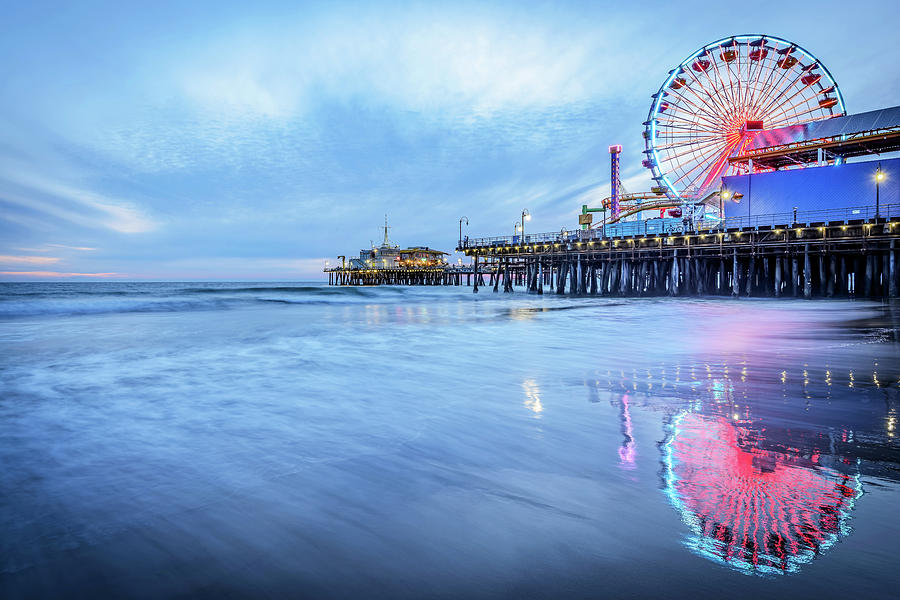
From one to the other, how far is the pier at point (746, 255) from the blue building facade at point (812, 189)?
1.13 meters

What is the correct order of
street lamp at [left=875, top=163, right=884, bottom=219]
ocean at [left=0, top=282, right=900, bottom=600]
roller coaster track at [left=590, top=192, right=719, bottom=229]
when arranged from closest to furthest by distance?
1. ocean at [left=0, top=282, right=900, bottom=600]
2. street lamp at [left=875, top=163, right=884, bottom=219]
3. roller coaster track at [left=590, top=192, right=719, bottom=229]

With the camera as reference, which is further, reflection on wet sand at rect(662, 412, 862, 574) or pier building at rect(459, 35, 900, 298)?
pier building at rect(459, 35, 900, 298)

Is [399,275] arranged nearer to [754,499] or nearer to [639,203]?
[639,203]

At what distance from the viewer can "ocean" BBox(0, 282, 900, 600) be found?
2.22 metres

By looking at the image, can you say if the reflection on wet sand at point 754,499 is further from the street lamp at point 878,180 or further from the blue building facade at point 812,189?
the blue building facade at point 812,189

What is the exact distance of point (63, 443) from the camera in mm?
4449

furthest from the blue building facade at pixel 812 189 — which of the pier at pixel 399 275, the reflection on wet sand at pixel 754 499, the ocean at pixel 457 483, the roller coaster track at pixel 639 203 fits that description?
the pier at pixel 399 275

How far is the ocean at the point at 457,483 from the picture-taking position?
2.22 meters

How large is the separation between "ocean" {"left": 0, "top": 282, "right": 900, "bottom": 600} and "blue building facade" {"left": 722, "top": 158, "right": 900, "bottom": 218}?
35.4 m

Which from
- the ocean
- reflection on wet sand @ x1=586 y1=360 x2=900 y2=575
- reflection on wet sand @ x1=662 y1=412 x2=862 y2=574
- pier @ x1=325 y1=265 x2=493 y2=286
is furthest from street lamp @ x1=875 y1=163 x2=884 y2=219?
pier @ x1=325 y1=265 x2=493 y2=286

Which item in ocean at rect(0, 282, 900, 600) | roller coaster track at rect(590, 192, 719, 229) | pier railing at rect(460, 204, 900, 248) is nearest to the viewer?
ocean at rect(0, 282, 900, 600)

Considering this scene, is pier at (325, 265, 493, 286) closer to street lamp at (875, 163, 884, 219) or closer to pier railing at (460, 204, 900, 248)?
pier railing at (460, 204, 900, 248)

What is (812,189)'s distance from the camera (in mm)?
35375

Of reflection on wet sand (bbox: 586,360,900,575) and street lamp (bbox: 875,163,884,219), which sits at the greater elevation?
street lamp (bbox: 875,163,884,219)
